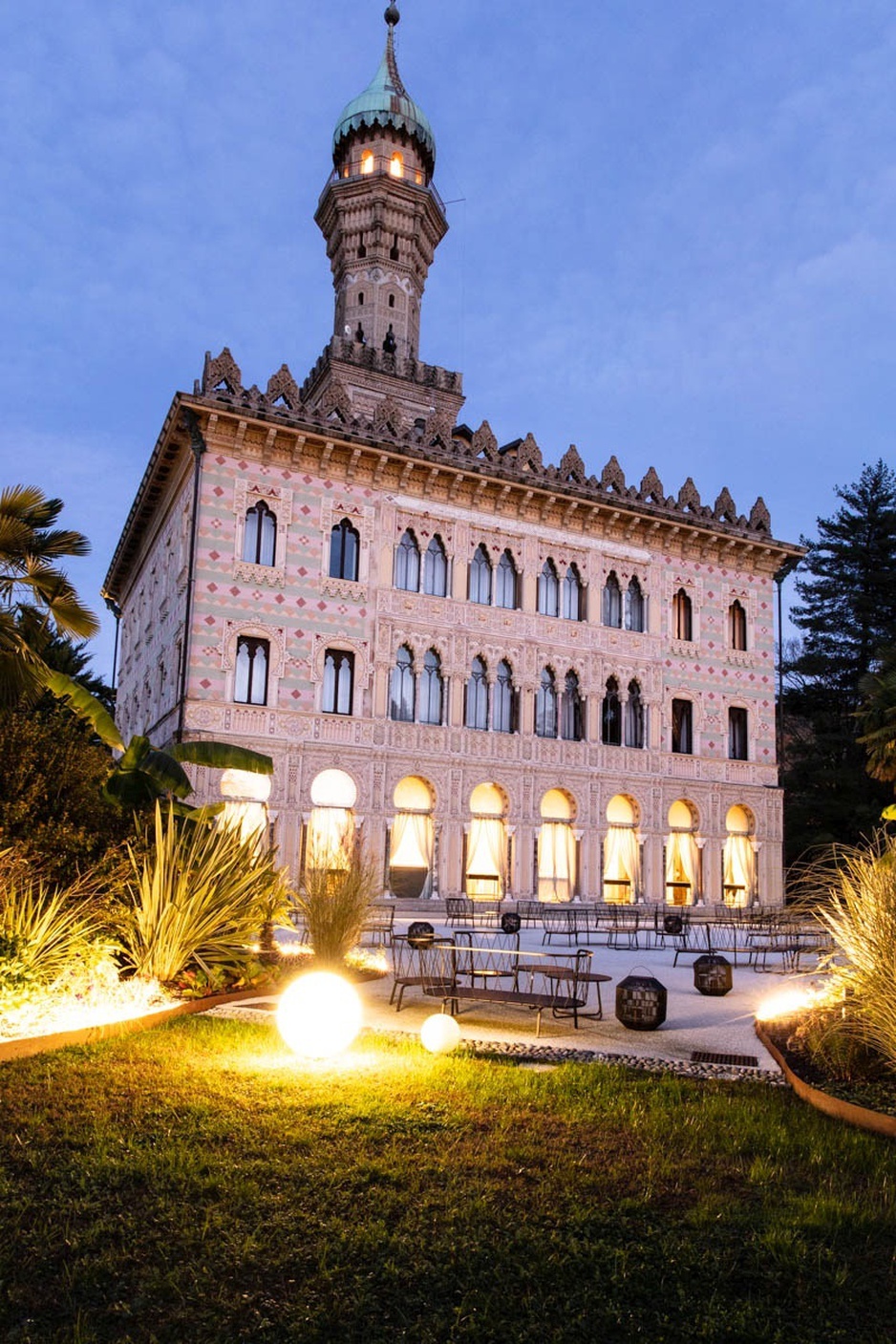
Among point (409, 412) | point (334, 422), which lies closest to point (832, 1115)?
point (334, 422)

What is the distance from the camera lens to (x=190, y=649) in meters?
26.9

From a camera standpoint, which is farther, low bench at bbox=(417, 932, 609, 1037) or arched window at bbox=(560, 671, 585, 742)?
arched window at bbox=(560, 671, 585, 742)

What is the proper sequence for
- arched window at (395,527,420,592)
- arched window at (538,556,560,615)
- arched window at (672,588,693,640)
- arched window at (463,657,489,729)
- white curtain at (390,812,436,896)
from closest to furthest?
white curtain at (390,812,436,896)
arched window at (395,527,420,592)
arched window at (463,657,489,729)
arched window at (538,556,560,615)
arched window at (672,588,693,640)

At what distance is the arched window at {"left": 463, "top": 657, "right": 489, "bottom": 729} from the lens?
30391mm

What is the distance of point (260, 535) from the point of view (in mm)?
28453

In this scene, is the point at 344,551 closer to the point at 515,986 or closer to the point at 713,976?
the point at 713,976

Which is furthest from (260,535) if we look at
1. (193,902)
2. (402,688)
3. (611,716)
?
(193,902)

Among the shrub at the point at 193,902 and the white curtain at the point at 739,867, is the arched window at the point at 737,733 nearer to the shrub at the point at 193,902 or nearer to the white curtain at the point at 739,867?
the white curtain at the point at 739,867

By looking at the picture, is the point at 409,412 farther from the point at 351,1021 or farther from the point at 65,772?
the point at 351,1021

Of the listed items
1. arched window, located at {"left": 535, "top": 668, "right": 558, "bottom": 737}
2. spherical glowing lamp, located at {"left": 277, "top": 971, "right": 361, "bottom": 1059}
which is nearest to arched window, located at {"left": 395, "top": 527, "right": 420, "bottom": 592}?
arched window, located at {"left": 535, "top": 668, "right": 558, "bottom": 737}

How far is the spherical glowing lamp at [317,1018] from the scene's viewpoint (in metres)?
8.91

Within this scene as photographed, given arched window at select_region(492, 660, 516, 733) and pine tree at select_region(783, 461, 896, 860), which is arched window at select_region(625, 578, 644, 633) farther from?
pine tree at select_region(783, 461, 896, 860)

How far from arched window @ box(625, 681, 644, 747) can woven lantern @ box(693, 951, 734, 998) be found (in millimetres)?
19281

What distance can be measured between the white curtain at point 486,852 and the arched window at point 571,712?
3596 mm
